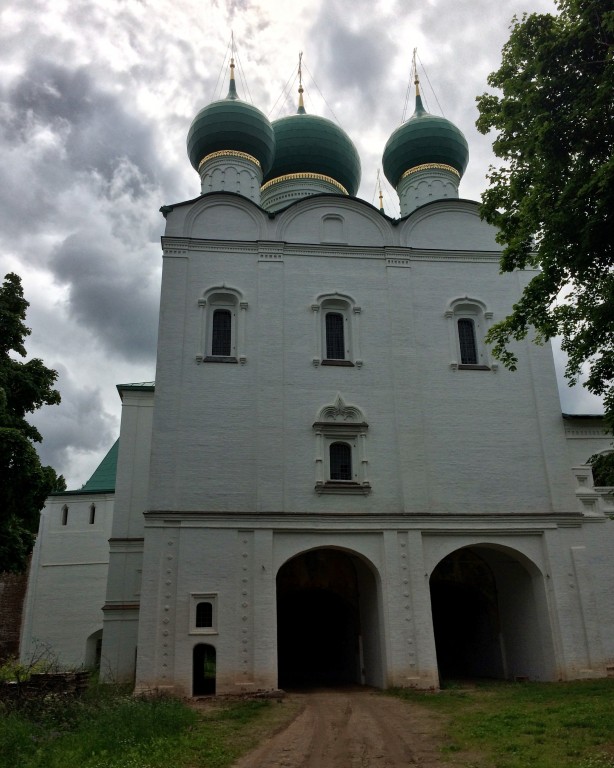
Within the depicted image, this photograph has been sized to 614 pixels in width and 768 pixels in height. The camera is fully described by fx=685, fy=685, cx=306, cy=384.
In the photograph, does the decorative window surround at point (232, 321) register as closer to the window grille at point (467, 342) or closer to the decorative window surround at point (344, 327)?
Answer: the decorative window surround at point (344, 327)

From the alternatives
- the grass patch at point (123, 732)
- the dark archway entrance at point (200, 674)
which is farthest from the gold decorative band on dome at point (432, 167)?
the grass patch at point (123, 732)

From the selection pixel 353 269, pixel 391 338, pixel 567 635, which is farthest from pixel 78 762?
pixel 353 269

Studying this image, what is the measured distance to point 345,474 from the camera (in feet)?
46.9

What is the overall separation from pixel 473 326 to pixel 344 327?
308cm

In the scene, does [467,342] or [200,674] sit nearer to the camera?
[200,674]

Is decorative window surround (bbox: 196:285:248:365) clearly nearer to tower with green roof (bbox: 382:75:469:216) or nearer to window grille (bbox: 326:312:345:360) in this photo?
window grille (bbox: 326:312:345:360)

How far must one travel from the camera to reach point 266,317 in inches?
605

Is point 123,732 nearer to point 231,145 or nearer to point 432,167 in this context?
point 231,145

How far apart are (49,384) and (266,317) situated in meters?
5.30

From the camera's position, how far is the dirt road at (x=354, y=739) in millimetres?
7596

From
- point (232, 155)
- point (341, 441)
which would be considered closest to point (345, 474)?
point (341, 441)

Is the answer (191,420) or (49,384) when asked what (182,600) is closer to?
(191,420)

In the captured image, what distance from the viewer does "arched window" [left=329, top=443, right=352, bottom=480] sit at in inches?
561

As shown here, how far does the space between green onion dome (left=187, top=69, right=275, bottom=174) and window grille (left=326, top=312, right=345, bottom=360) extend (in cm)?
586
